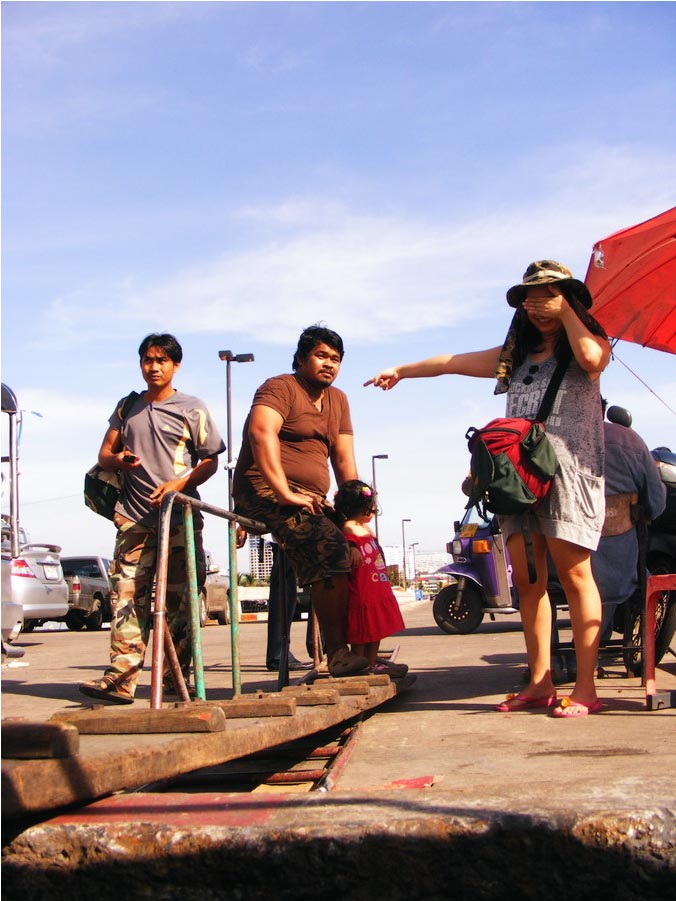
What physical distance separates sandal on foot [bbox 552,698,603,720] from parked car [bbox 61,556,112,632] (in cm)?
1814

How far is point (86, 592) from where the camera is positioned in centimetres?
2292

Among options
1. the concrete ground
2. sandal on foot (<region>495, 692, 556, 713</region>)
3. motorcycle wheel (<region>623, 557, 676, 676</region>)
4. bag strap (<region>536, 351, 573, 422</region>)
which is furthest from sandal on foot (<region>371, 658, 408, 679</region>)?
the concrete ground

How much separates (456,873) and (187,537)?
2945 mm

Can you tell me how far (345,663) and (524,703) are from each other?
3.24ft

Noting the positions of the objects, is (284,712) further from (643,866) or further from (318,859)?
(643,866)

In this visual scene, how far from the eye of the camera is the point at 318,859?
221 centimetres

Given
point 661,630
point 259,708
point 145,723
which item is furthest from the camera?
point 661,630

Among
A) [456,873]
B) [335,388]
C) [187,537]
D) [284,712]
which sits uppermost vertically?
[335,388]

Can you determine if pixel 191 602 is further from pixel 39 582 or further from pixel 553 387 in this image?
pixel 39 582

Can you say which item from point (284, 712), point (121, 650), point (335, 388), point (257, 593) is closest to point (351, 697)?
point (284, 712)

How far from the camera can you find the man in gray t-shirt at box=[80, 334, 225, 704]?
5.60m

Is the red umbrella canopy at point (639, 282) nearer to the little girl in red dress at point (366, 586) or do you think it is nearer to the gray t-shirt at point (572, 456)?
the gray t-shirt at point (572, 456)

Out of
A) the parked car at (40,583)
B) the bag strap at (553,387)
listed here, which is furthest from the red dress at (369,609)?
the parked car at (40,583)

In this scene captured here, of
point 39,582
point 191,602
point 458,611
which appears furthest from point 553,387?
point 39,582
